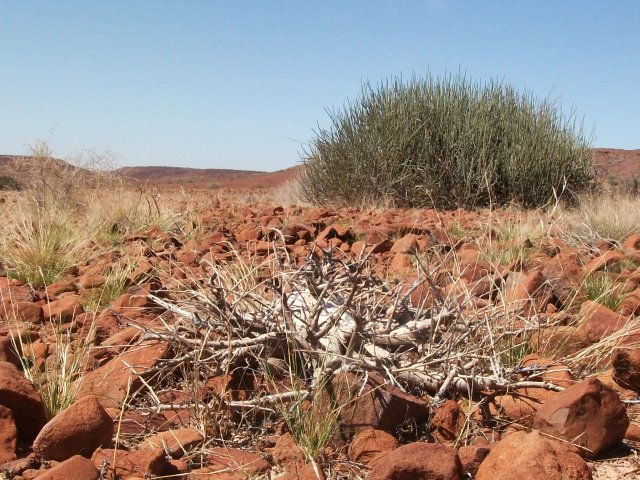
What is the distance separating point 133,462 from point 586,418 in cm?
126

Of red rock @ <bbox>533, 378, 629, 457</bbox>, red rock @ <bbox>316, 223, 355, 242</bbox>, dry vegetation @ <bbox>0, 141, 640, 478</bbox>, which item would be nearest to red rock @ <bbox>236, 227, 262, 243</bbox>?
red rock @ <bbox>316, 223, 355, 242</bbox>

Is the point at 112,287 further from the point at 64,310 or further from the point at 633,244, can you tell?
the point at 633,244

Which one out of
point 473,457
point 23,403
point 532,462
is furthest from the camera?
point 23,403

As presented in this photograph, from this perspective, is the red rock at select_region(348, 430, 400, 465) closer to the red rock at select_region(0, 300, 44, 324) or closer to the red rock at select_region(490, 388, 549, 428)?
the red rock at select_region(490, 388, 549, 428)

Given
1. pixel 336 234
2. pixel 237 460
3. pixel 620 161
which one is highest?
pixel 620 161

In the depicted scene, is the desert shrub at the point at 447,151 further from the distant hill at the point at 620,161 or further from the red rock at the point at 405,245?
the distant hill at the point at 620,161

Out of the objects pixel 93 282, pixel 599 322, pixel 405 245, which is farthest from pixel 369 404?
pixel 405 245

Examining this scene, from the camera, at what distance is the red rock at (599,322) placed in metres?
2.76

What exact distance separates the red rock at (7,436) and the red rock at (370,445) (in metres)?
0.93

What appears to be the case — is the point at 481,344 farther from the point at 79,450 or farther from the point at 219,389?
the point at 79,450

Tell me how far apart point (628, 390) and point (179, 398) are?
1.55 m

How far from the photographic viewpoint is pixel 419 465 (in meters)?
1.71

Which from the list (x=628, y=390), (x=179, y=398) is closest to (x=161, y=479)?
(x=179, y=398)

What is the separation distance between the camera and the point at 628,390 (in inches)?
96.2
